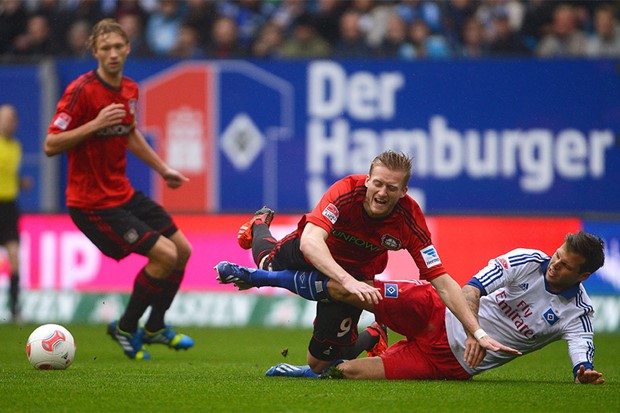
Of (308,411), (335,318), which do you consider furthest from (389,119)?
(308,411)

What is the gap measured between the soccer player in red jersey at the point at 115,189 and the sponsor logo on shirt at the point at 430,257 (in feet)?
8.87

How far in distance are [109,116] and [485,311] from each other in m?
3.39

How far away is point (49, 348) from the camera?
8352 millimetres

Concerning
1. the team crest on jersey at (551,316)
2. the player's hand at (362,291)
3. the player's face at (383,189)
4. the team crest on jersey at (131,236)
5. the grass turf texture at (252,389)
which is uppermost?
the player's face at (383,189)

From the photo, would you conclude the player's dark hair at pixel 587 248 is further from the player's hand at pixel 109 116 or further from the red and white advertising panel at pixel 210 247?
the red and white advertising panel at pixel 210 247

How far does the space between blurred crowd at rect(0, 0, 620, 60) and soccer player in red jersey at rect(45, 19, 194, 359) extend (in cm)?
656

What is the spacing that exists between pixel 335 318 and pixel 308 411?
1811mm

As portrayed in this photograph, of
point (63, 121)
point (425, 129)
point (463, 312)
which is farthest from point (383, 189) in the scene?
point (425, 129)

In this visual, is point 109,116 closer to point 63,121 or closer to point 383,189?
point 63,121

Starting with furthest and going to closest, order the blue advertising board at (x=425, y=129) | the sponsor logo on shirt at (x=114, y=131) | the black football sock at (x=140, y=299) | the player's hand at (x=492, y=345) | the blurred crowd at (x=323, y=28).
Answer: the blurred crowd at (x=323, y=28)
the blue advertising board at (x=425, y=129)
the black football sock at (x=140, y=299)
the sponsor logo on shirt at (x=114, y=131)
the player's hand at (x=492, y=345)

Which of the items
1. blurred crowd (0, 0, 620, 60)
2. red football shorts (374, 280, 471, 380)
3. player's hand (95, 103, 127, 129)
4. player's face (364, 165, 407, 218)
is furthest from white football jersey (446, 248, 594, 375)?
blurred crowd (0, 0, 620, 60)

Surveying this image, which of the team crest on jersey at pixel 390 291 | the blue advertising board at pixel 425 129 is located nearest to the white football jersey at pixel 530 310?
the team crest on jersey at pixel 390 291

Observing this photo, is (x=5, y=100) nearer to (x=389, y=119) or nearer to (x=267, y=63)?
(x=267, y=63)

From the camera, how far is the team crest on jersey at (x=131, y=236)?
9516mm
